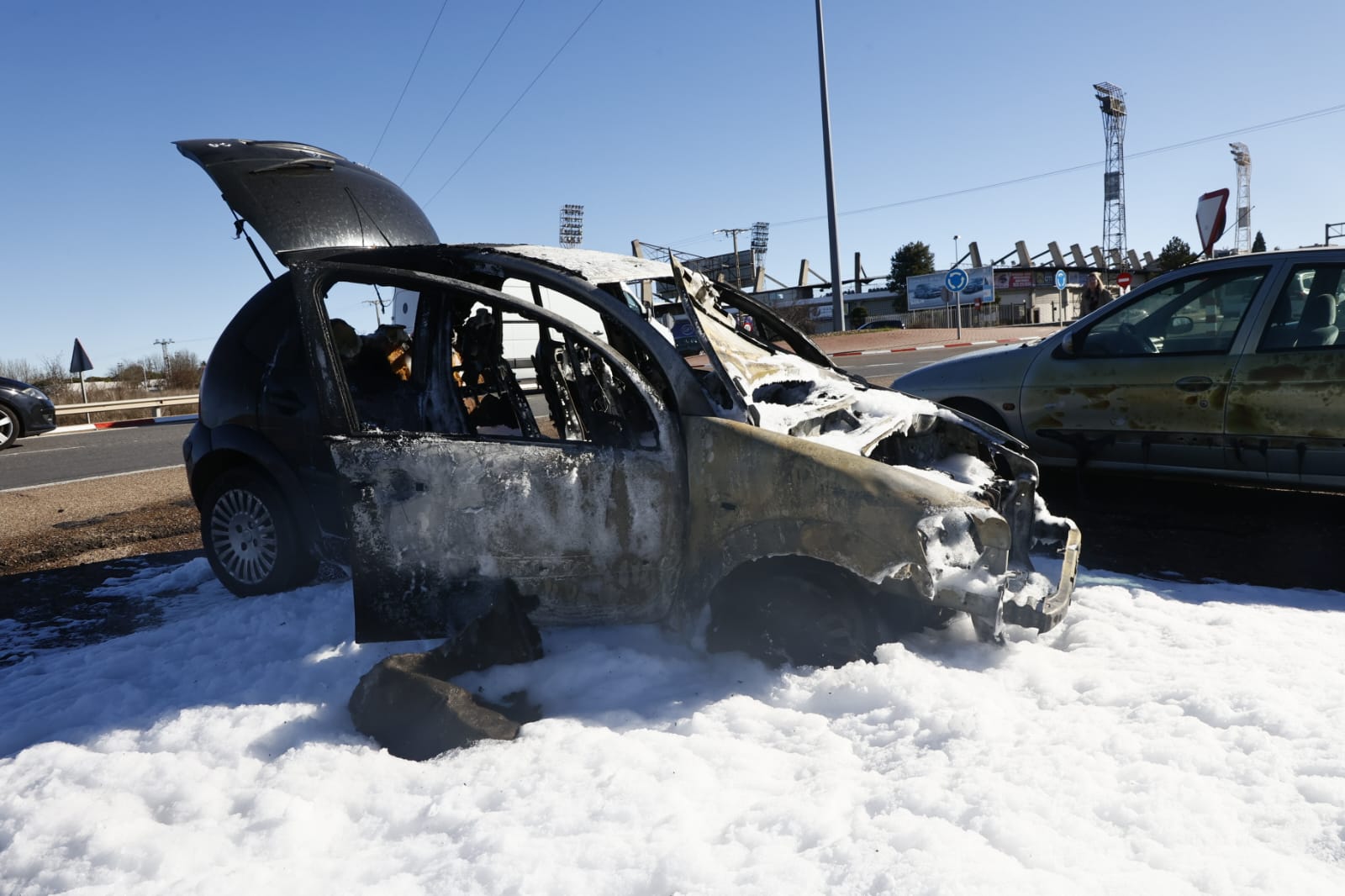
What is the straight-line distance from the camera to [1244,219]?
4097 cm

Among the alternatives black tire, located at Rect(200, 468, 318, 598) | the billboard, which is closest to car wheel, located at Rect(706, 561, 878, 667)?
black tire, located at Rect(200, 468, 318, 598)

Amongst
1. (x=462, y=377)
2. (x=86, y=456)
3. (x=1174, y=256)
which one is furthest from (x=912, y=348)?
(x=1174, y=256)

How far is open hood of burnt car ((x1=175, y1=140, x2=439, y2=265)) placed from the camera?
475cm

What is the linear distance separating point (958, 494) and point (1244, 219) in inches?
1830

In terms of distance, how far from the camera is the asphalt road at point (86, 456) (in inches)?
413

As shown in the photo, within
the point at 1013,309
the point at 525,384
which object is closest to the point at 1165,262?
the point at 1013,309

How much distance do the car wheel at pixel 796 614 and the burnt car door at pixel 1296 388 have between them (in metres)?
3.23

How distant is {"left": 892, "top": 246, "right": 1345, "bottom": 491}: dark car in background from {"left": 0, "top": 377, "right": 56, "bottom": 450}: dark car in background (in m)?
14.4

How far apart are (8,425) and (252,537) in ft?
39.8

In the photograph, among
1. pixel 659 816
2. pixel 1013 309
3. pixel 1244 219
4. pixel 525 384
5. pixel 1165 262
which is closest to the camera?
pixel 659 816

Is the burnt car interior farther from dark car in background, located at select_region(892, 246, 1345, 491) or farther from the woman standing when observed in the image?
the woman standing

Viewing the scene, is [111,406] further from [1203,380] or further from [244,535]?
[1203,380]

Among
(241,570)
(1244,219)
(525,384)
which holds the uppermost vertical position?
(1244,219)

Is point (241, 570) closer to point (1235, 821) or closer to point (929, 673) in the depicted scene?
point (929, 673)
